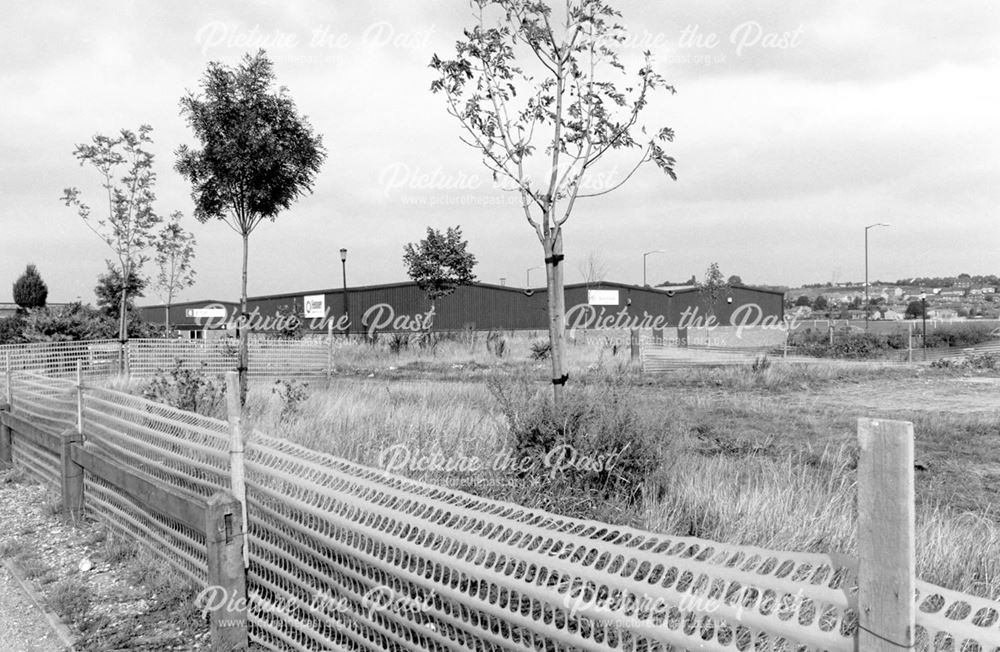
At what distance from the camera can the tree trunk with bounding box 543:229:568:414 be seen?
593 centimetres

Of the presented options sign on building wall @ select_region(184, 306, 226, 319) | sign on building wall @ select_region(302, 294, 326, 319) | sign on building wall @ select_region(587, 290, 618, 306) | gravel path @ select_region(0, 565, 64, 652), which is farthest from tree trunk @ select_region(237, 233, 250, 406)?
sign on building wall @ select_region(184, 306, 226, 319)

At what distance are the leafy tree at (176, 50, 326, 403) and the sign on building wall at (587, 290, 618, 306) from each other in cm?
3612

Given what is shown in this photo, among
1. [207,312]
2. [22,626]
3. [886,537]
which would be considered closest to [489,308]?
[207,312]

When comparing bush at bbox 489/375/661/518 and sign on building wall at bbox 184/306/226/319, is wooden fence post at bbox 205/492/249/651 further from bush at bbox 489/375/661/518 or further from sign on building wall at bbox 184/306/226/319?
sign on building wall at bbox 184/306/226/319

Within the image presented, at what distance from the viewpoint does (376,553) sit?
2.88 metres

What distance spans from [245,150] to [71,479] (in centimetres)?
832

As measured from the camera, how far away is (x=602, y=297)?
50688mm

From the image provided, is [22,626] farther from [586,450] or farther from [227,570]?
[586,450]

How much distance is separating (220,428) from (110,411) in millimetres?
2123

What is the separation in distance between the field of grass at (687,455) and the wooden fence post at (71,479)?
1.66 meters

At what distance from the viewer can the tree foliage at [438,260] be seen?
3291 cm

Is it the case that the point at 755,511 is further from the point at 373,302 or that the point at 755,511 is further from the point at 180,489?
the point at 373,302

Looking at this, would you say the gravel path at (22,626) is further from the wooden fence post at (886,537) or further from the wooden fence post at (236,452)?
the wooden fence post at (886,537)

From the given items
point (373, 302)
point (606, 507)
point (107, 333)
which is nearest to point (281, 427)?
point (606, 507)
